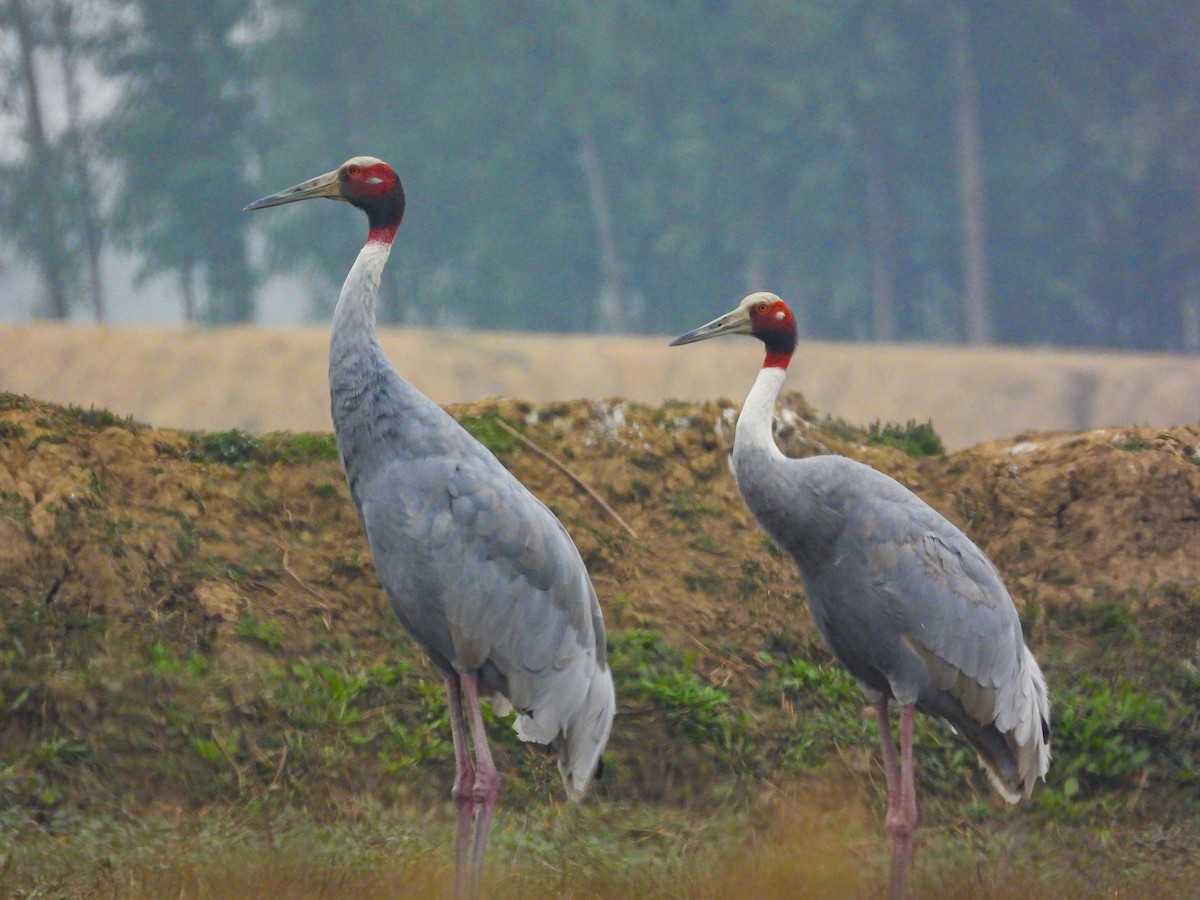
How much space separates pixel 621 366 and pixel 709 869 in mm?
17850

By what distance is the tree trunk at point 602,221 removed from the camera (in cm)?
3859

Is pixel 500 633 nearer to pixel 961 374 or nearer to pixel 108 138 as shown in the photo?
pixel 961 374

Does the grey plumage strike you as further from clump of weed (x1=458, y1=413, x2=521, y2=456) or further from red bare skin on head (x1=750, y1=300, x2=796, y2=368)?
clump of weed (x1=458, y1=413, x2=521, y2=456)

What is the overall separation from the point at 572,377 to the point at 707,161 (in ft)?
51.4

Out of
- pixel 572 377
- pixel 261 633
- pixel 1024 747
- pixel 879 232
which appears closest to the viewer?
pixel 1024 747

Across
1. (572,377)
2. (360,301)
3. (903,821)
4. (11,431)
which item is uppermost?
(360,301)

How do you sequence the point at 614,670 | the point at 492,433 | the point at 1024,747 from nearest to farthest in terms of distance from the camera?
1. the point at 1024,747
2. the point at 614,670
3. the point at 492,433

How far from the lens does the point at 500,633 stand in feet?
20.5

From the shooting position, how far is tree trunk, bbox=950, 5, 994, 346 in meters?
36.4

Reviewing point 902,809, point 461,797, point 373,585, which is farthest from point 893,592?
point 373,585

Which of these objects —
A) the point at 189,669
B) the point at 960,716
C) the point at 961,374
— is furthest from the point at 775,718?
the point at 961,374

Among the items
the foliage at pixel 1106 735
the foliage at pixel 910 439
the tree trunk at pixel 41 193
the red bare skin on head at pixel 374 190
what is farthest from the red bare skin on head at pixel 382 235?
the tree trunk at pixel 41 193

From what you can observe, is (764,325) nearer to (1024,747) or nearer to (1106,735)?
(1024,747)

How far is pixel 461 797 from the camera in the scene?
247 inches
